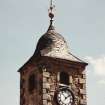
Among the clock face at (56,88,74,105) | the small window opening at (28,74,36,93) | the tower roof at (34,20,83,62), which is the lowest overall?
the clock face at (56,88,74,105)

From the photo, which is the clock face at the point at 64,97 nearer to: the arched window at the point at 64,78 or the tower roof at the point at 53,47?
the arched window at the point at 64,78

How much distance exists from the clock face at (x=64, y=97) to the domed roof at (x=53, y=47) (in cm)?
179

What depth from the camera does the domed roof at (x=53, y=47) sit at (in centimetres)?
3866

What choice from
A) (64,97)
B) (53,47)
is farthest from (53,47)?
(64,97)

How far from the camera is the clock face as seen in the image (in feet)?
124

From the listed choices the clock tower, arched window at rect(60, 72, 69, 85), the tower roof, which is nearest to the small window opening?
the clock tower

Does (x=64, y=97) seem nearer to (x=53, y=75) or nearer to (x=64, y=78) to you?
(x=64, y=78)

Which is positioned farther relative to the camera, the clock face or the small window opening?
the small window opening

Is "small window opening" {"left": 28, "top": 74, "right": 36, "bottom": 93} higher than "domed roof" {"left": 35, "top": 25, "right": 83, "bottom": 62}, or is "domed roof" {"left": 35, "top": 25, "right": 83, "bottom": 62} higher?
"domed roof" {"left": 35, "top": 25, "right": 83, "bottom": 62}

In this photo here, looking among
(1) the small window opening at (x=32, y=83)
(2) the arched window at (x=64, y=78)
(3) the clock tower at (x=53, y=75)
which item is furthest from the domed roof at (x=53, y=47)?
(1) the small window opening at (x=32, y=83)

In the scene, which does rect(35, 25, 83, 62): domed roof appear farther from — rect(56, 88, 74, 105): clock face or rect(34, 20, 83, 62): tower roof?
rect(56, 88, 74, 105): clock face

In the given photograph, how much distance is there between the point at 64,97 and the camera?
1497 inches

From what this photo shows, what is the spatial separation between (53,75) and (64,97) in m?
1.30

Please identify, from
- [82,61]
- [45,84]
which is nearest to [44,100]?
[45,84]
